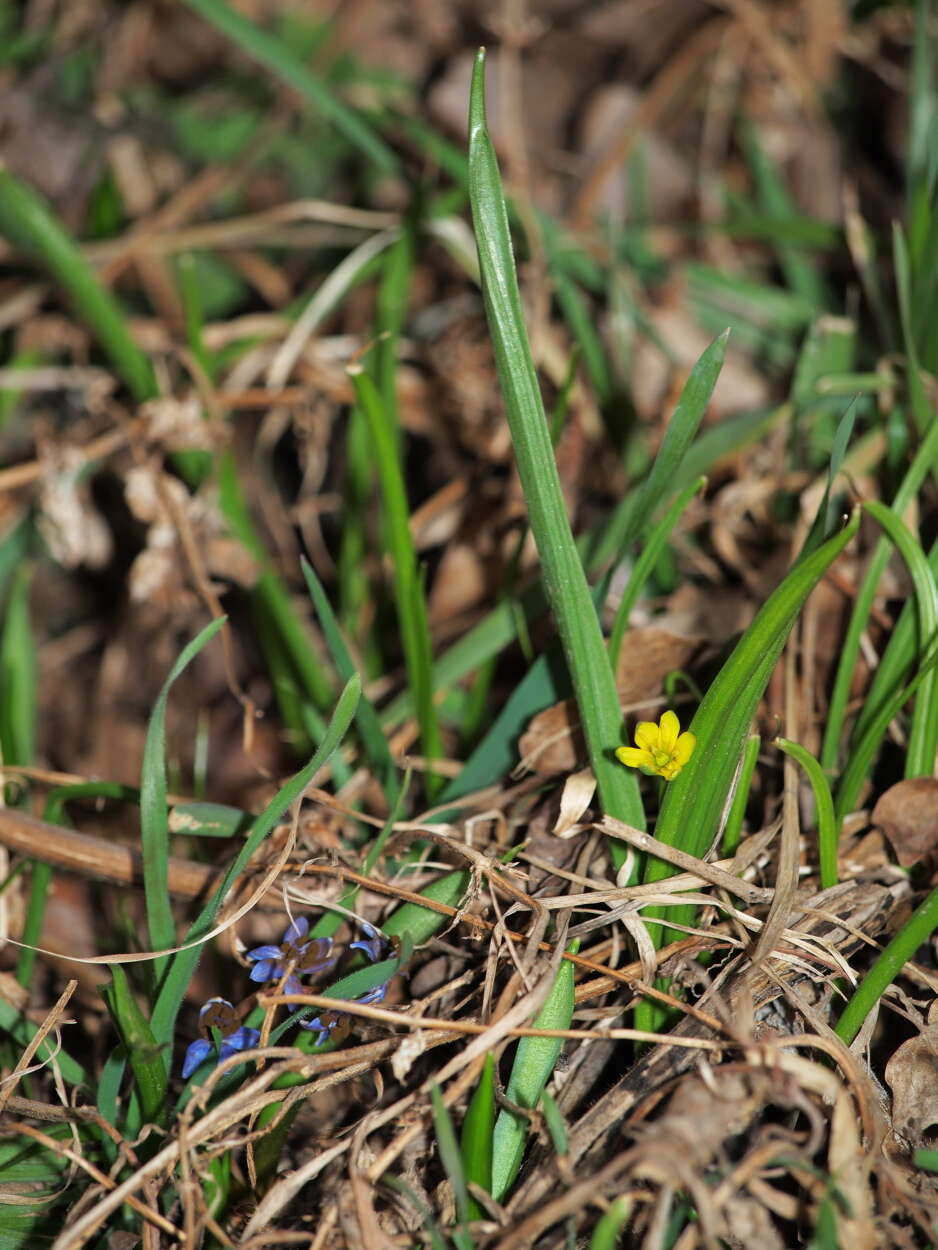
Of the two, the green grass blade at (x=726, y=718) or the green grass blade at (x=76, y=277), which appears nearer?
the green grass blade at (x=726, y=718)

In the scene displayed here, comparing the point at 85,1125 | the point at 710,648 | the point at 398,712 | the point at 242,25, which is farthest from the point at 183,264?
the point at 85,1125

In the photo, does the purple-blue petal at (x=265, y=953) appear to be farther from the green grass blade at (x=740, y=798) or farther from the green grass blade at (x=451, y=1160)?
the green grass blade at (x=740, y=798)

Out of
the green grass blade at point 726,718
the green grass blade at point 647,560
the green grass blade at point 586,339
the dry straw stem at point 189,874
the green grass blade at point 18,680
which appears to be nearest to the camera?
the green grass blade at point 726,718

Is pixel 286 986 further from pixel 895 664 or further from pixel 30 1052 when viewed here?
pixel 895 664

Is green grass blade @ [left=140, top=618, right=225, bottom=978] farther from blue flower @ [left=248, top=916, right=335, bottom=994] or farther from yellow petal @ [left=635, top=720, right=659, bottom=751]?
yellow petal @ [left=635, top=720, right=659, bottom=751]

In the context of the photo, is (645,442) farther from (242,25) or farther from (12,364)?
(12,364)

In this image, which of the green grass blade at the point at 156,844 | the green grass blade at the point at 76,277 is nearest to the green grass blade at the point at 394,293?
the green grass blade at the point at 76,277

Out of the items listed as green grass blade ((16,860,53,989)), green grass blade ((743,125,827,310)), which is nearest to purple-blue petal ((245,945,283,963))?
green grass blade ((16,860,53,989))

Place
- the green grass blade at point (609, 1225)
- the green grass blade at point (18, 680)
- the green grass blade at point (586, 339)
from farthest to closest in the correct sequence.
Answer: the green grass blade at point (586, 339), the green grass blade at point (18, 680), the green grass blade at point (609, 1225)

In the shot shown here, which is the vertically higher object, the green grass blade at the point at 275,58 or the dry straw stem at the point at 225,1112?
the green grass blade at the point at 275,58
